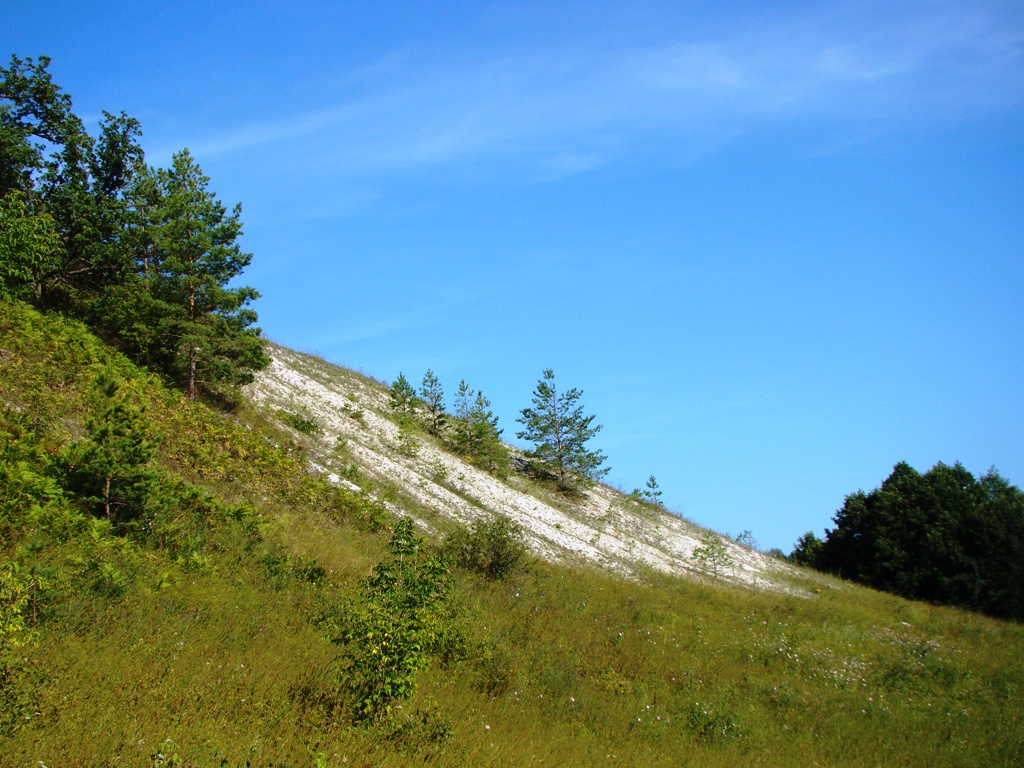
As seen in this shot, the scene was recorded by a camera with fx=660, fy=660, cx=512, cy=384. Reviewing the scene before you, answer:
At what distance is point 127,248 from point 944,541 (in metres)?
48.2

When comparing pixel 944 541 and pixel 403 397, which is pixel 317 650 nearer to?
pixel 403 397

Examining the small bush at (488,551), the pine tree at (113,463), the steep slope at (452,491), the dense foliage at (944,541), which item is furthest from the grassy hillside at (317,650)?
the dense foliage at (944,541)

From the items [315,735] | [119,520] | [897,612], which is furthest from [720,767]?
[897,612]

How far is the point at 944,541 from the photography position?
4269 cm

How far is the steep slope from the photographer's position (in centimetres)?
2356

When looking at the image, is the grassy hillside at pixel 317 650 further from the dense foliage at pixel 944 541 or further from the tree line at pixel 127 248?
the dense foliage at pixel 944 541

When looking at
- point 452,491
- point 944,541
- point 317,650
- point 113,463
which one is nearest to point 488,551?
point 452,491


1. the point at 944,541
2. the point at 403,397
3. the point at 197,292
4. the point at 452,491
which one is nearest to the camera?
the point at 197,292

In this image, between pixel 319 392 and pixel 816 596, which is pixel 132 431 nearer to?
pixel 319 392

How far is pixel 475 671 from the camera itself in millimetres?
10820

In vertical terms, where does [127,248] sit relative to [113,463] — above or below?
above

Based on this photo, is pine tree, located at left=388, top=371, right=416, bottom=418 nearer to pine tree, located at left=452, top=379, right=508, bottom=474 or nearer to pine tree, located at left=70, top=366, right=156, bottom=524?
pine tree, located at left=452, top=379, right=508, bottom=474

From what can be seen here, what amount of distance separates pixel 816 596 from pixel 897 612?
3.59 m

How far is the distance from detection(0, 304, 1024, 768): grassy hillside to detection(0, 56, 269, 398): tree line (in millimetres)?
2048
